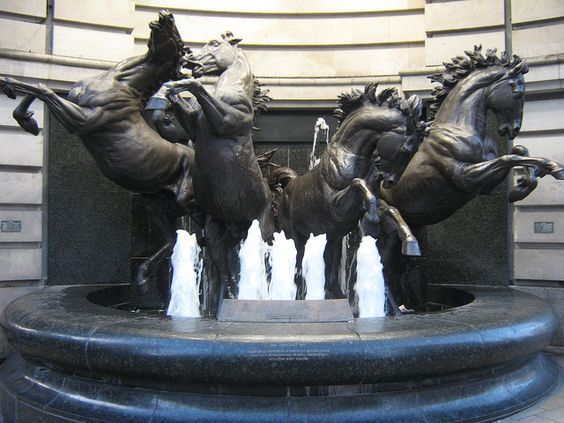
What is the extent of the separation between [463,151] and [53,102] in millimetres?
5163

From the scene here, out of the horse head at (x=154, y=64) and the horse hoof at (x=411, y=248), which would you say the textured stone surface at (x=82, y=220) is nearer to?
the horse head at (x=154, y=64)

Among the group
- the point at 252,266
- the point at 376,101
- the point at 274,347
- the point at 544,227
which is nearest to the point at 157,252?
the point at 252,266

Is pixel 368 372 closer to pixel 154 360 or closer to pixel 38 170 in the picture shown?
pixel 154 360

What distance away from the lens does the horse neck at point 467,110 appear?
7.76 m

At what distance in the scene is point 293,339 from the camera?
4203mm

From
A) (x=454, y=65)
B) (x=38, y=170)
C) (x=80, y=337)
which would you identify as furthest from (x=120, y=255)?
(x=454, y=65)

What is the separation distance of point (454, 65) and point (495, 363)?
482cm

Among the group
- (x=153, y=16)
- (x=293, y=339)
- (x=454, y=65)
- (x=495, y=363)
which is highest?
(x=153, y=16)

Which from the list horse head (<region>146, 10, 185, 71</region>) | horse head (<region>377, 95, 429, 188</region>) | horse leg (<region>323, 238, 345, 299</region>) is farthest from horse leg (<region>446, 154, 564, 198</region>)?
horse head (<region>146, 10, 185, 71</region>)

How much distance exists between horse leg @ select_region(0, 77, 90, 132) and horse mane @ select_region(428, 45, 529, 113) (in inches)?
191

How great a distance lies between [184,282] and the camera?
7.53 m

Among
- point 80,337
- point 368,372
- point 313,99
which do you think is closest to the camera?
point 368,372

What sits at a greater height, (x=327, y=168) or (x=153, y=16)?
(x=153, y=16)

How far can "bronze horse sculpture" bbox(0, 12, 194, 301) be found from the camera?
7.23 m
